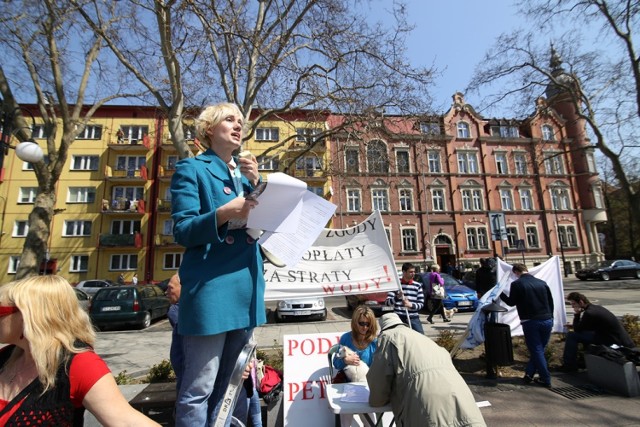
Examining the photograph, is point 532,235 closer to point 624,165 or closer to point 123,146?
point 624,165

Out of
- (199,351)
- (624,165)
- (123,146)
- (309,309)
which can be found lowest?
(309,309)

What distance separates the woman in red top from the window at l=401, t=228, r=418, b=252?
32.2m

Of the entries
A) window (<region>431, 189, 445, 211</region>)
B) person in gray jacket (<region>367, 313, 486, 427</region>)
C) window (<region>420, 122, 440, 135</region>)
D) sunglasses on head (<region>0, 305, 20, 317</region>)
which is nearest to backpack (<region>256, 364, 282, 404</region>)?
person in gray jacket (<region>367, 313, 486, 427</region>)

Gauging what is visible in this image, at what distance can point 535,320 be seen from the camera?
18.7ft

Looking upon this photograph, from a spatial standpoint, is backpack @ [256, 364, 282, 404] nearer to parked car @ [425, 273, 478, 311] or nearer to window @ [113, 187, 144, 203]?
parked car @ [425, 273, 478, 311]

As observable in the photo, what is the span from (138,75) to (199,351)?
6653 mm

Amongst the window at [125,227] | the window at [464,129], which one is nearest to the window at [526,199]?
the window at [464,129]

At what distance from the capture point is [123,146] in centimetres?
3017

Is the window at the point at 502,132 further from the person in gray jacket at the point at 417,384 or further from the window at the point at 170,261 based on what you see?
the person in gray jacket at the point at 417,384

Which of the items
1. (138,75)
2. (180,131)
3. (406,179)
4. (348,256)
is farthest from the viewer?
(406,179)

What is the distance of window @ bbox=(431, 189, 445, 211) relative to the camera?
33.6 m

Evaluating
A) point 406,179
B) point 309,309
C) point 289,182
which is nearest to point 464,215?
point 406,179

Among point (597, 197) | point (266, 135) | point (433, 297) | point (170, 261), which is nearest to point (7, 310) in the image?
point (433, 297)

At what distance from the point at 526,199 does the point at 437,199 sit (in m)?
10.1
